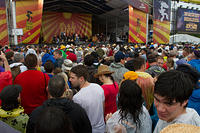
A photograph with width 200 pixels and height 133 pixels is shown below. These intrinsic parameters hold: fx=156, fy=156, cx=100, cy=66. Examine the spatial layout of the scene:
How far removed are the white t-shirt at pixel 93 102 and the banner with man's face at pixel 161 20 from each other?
1864 cm

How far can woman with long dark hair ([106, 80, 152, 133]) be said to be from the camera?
4.91 ft

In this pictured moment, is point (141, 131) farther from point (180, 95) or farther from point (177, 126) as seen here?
point (177, 126)

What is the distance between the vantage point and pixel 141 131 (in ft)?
5.01

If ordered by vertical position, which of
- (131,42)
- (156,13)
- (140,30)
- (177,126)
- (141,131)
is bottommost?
(141,131)

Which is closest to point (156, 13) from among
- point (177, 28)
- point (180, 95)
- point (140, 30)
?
point (140, 30)

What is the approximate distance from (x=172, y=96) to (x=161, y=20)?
66.2 feet

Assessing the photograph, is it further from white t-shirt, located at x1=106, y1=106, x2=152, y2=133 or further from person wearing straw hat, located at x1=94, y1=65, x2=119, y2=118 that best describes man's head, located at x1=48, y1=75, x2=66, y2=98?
person wearing straw hat, located at x1=94, y1=65, x2=119, y2=118

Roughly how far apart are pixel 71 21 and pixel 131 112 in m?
27.3

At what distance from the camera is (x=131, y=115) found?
1.52 metres

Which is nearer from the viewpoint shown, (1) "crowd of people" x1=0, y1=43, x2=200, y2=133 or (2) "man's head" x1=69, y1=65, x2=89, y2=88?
(1) "crowd of people" x1=0, y1=43, x2=200, y2=133

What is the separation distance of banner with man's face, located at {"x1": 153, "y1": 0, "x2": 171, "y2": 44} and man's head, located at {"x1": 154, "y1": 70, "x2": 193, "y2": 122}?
759 inches

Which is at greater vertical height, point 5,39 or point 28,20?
point 28,20

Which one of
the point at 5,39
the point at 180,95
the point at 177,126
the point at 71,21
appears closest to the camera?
the point at 177,126

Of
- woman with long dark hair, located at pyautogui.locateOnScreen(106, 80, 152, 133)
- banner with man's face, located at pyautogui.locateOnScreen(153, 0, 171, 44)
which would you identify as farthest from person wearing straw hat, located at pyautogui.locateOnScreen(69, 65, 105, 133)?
banner with man's face, located at pyautogui.locateOnScreen(153, 0, 171, 44)
